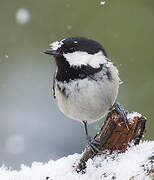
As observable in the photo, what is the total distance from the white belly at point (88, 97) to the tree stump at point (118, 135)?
0.26 metres

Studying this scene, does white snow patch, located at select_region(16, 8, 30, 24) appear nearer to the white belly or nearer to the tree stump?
the white belly

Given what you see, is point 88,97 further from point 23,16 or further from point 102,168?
point 23,16

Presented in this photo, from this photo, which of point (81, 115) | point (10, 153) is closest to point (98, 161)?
point (81, 115)

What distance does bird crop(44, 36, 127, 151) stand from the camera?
115 inches

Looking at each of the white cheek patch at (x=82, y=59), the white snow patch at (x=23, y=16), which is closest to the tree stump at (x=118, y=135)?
the white cheek patch at (x=82, y=59)

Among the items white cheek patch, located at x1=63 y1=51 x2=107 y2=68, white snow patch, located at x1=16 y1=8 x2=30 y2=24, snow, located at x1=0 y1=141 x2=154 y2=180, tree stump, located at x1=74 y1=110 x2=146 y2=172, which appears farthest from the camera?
white snow patch, located at x1=16 y1=8 x2=30 y2=24

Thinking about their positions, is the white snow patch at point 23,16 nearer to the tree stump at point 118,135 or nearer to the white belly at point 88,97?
the white belly at point 88,97

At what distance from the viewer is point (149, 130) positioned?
4.84 metres

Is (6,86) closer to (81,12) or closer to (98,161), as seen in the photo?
(81,12)

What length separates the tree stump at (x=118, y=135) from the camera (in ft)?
8.84

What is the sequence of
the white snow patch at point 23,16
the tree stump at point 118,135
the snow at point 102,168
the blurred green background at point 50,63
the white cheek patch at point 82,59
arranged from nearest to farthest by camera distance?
1. the snow at point 102,168
2. the tree stump at point 118,135
3. the white cheek patch at point 82,59
4. the blurred green background at point 50,63
5. the white snow patch at point 23,16

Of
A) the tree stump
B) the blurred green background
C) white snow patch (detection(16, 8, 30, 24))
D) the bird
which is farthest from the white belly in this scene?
white snow patch (detection(16, 8, 30, 24))

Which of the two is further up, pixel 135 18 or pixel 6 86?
pixel 135 18

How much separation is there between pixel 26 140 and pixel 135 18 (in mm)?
1912
